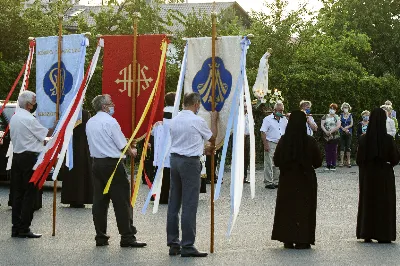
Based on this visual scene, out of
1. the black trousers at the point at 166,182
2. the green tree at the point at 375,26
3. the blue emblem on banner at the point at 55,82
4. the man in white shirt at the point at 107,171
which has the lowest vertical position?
the black trousers at the point at 166,182

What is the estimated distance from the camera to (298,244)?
13289mm

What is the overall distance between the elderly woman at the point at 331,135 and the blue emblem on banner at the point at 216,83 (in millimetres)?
16241

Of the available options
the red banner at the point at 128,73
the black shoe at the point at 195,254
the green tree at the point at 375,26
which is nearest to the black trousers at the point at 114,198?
the red banner at the point at 128,73

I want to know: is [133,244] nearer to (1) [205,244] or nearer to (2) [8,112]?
(1) [205,244]

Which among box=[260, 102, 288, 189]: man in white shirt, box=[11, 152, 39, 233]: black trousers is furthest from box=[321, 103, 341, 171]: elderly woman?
box=[11, 152, 39, 233]: black trousers

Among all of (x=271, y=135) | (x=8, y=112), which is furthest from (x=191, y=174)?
(x=271, y=135)

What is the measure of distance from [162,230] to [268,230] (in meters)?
1.50

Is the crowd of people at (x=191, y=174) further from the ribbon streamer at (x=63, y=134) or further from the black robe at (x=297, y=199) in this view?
the ribbon streamer at (x=63, y=134)

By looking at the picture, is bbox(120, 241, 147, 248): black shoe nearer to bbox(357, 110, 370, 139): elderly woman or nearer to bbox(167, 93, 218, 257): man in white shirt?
bbox(167, 93, 218, 257): man in white shirt

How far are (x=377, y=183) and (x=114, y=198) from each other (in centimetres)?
354

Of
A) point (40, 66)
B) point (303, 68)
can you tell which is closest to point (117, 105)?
point (40, 66)

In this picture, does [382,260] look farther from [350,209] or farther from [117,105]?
[350,209]

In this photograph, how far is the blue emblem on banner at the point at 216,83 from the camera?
520 inches

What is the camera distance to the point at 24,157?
14203 mm
